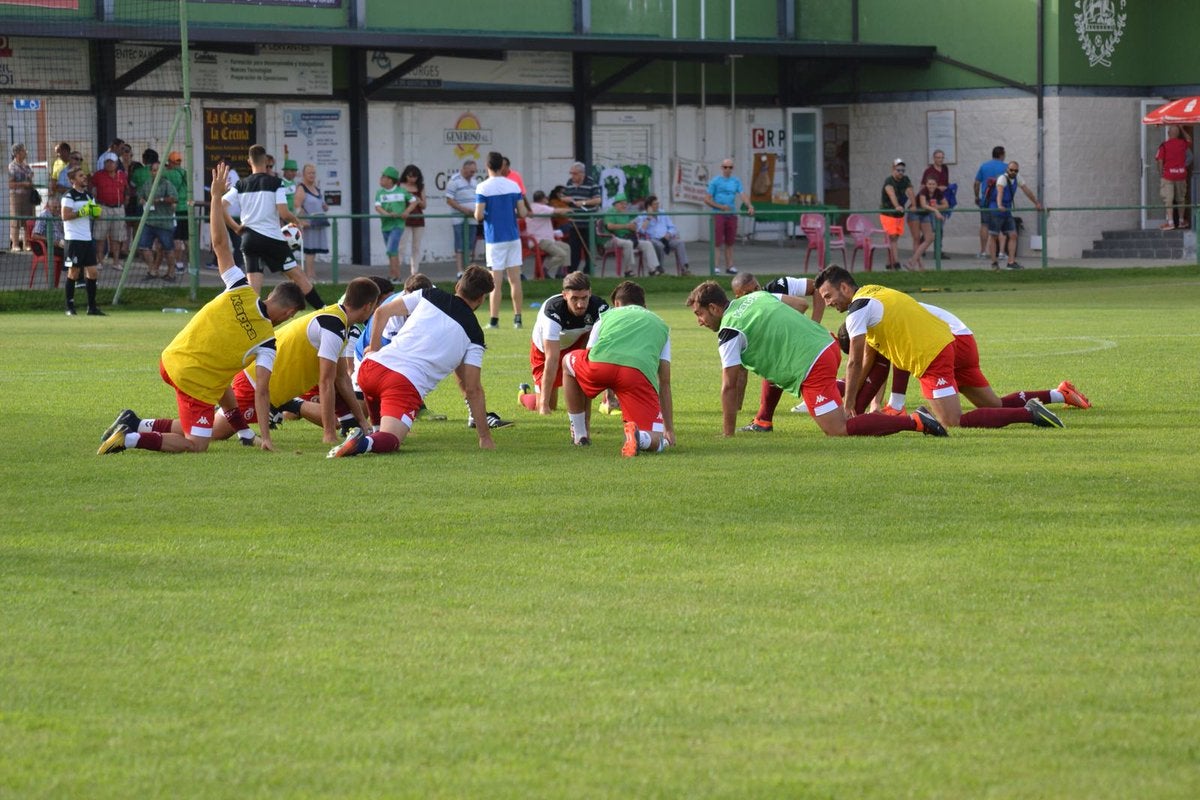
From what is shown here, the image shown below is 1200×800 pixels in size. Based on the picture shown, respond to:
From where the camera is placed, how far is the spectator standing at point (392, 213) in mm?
27578

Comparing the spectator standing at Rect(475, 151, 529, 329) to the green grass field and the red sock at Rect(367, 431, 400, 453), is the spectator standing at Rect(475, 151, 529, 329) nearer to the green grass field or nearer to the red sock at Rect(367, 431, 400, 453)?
the green grass field

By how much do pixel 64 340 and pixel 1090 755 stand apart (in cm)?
1665

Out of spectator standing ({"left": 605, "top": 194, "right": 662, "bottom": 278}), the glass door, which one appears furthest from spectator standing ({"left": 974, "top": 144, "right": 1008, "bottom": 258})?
spectator standing ({"left": 605, "top": 194, "right": 662, "bottom": 278})

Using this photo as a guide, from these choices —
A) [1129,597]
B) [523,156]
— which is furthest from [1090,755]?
[523,156]

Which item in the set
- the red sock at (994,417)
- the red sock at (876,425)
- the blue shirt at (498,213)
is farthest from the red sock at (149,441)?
the blue shirt at (498,213)

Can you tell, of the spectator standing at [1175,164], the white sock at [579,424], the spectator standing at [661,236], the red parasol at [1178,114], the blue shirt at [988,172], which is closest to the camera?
the white sock at [579,424]

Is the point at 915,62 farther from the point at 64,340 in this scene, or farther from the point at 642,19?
the point at 64,340

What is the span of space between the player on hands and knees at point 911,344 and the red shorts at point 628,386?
151 centimetres

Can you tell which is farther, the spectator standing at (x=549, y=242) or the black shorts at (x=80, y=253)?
the spectator standing at (x=549, y=242)

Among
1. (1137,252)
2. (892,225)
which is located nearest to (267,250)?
(892,225)

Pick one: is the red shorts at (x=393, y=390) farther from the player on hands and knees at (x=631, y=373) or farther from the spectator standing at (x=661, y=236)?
the spectator standing at (x=661, y=236)

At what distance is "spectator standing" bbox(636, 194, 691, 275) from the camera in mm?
29531

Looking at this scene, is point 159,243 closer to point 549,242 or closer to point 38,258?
point 38,258

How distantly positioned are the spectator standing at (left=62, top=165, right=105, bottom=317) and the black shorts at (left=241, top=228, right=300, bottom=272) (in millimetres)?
3844
